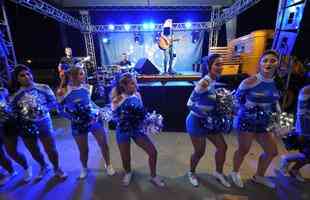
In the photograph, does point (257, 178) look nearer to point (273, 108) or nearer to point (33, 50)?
point (273, 108)

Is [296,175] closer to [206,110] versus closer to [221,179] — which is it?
[221,179]

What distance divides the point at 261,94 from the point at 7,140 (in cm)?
302

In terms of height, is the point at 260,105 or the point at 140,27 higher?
the point at 140,27

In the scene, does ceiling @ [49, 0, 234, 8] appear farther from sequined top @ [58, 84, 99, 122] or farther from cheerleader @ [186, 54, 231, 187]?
cheerleader @ [186, 54, 231, 187]

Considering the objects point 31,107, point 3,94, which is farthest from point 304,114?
point 3,94

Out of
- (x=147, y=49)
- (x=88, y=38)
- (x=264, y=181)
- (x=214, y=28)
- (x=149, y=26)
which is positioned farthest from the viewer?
(x=147, y=49)

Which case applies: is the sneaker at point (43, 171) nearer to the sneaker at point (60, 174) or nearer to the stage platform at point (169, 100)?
the sneaker at point (60, 174)

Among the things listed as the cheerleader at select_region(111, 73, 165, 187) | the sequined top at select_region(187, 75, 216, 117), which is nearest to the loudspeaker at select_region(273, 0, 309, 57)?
the sequined top at select_region(187, 75, 216, 117)

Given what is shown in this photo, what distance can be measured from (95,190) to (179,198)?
100 cm

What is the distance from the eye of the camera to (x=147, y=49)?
9.84 meters

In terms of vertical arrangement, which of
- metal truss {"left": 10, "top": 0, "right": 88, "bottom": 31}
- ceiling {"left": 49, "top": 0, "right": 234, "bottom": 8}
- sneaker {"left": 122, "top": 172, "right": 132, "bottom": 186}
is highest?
ceiling {"left": 49, "top": 0, "right": 234, "bottom": 8}

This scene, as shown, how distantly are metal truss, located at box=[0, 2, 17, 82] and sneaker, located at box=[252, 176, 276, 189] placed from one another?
5.27m

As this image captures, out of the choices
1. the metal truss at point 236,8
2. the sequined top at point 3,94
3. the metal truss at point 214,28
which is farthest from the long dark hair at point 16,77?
the metal truss at point 214,28

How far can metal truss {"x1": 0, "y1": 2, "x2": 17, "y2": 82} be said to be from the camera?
502 cm
